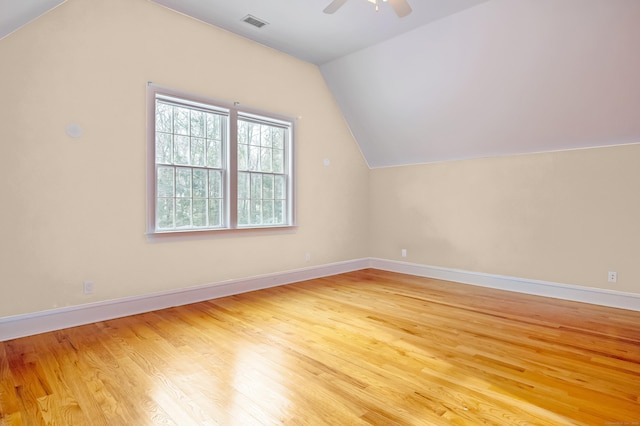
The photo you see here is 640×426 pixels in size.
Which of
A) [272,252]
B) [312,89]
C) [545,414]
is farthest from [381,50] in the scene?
[545,414]

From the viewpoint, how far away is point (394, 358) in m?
2.56

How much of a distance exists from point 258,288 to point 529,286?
3.60 m

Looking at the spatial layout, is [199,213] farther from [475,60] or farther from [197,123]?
[475,60]

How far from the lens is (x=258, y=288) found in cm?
465

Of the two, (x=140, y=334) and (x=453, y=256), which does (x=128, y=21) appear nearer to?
(x=140, y=334)

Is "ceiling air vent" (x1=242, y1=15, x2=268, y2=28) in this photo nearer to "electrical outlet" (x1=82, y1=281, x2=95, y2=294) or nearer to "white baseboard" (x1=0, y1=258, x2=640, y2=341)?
"white baseboard" (x1=0, y1=258, x2=640, y2=341)

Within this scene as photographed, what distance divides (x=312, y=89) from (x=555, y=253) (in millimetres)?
Answer: 4083

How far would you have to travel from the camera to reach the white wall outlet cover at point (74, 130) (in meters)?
3.19

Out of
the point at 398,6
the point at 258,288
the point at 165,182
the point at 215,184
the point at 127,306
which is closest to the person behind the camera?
the point at 398,6

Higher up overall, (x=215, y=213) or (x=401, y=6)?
(x=401, y=6)

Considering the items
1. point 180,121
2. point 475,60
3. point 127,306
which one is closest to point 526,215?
point 475,60

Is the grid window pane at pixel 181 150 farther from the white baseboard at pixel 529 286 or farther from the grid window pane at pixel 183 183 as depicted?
the white baseboard at pixel 529 286

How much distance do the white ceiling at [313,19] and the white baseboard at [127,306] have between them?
3146 millimetres

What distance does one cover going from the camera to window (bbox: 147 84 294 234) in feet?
12.6
